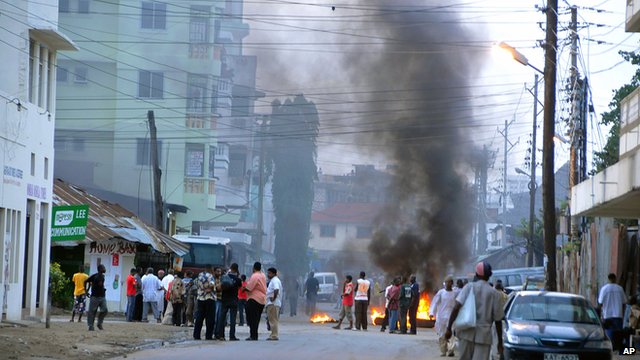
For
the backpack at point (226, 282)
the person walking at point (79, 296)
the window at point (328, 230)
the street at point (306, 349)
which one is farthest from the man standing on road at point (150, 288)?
the window at point (328, 230)

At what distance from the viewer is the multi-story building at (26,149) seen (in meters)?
26.1

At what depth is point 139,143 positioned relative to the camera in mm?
61562

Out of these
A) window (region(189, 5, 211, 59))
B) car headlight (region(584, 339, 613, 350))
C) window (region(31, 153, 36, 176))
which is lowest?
car headlight (region(584, 339, 613, 350))

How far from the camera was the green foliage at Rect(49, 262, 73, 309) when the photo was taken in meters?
35.2

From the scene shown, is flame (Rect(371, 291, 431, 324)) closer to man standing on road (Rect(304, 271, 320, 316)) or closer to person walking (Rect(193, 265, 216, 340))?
man standing on road (Rect(304, 271, 320, 316))

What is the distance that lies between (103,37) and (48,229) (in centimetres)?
3197

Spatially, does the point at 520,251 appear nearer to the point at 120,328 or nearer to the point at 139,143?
the point at 139,143

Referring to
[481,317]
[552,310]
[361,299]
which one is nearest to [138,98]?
[361,299]

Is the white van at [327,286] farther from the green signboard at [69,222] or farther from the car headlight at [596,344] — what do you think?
the car headlight at [596,344]

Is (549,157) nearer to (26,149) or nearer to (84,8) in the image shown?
(26,149)

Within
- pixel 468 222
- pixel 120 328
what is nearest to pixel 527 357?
pixel 120 328

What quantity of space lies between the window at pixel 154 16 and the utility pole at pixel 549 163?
3676cm

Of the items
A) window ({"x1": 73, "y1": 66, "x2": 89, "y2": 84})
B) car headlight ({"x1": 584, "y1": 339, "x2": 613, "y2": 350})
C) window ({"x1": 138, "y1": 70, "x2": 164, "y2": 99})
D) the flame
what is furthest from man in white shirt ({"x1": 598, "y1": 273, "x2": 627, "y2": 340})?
window ({"x1": 73, "y1": 66, "x2": 89, "y2": 84})

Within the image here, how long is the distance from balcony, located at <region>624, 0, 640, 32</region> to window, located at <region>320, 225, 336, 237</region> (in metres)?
69.9
